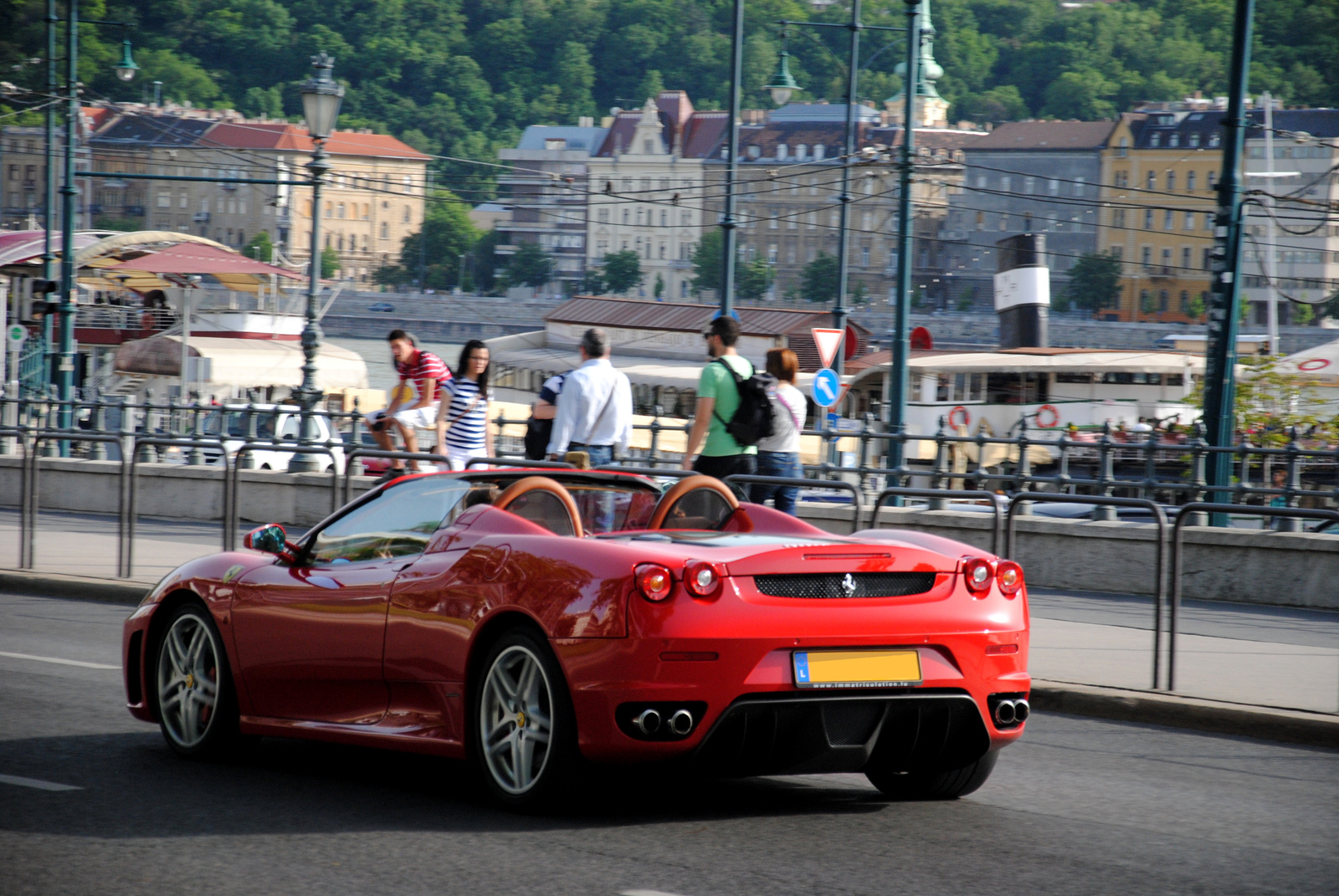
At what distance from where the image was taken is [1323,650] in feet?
30.9

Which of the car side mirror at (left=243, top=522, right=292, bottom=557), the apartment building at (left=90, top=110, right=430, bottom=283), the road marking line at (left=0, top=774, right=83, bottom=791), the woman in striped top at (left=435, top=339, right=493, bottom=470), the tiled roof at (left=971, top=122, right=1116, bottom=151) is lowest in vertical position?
the road marking line at (left=0, top=774, right=83, bottom=791)

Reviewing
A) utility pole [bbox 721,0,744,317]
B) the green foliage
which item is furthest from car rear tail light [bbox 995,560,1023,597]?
utility pole [bbox 721,0,744,317]

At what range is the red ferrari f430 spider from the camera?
5.34 metres

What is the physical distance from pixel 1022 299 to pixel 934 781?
200 feet

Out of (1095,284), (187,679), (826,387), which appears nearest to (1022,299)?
(826,387)

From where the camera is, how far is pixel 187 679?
701 centimetres

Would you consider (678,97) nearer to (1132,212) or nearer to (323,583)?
(1132,212)

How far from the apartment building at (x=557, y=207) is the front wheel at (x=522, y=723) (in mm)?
174755

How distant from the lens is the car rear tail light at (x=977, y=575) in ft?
18.9

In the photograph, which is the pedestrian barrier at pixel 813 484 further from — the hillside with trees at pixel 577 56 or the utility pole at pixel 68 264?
the hillside with trees at pixel 577 56

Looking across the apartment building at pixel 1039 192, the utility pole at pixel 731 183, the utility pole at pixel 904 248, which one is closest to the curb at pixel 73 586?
the utility pole at pixel 904 248

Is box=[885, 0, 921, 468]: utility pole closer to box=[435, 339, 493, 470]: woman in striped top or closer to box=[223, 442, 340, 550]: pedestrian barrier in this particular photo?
box=[435, 339, 493, 470]: woman in striped top

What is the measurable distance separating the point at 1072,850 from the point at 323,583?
9.26 feet

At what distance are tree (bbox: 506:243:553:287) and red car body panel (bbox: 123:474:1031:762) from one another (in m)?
179
